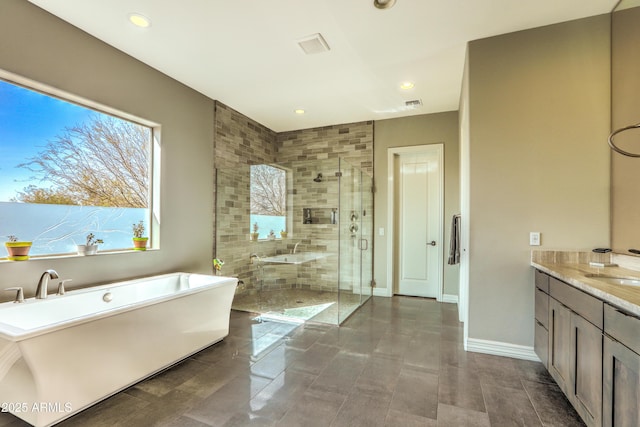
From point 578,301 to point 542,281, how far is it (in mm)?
676

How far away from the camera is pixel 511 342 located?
266 cm

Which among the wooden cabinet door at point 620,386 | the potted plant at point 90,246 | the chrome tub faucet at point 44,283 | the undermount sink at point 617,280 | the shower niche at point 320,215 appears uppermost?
the shower niche at point 320,215

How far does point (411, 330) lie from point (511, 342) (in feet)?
3.30

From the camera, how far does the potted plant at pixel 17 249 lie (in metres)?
2.24

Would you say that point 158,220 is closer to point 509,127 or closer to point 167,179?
point 167,179

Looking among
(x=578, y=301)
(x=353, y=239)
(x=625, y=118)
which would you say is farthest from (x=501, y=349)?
(x=353, y=239)

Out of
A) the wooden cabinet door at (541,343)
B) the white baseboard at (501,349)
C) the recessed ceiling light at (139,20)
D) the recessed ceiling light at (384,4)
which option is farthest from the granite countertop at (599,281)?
the recessed ceiling light at (139,20)

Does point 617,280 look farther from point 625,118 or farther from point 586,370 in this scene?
point 625,118

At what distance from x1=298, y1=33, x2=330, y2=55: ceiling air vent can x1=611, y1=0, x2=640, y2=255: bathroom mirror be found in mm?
2393

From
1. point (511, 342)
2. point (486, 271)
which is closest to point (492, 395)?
point (511, 342)

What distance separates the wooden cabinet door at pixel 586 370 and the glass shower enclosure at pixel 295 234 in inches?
102

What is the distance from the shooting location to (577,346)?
1746 millimetres

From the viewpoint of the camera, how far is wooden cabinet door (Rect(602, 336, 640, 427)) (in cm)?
122

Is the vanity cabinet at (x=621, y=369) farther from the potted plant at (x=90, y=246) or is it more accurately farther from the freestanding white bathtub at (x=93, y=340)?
the potted plant at (x=90, y=246)
